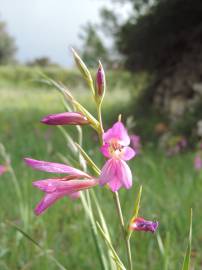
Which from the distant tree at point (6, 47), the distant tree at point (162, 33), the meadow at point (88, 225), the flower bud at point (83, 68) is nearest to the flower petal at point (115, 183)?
the flower bud at point (83, 68)

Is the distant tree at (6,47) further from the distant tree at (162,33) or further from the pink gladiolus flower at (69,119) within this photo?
the pink gladiolus flower at (69,119)

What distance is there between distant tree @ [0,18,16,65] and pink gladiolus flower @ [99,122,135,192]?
145 feet

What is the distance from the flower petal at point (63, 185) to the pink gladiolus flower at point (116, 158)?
7 cm

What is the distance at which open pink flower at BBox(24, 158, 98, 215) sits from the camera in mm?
890

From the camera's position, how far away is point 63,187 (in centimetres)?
92

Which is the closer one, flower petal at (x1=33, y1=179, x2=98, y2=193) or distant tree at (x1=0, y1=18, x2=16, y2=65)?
flower petal at (x1=33, y1=179, x2=98, y2=193)

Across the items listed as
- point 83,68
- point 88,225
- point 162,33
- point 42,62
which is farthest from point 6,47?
point 83,68

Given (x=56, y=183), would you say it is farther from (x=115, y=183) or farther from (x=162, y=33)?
(x=162, y=33)

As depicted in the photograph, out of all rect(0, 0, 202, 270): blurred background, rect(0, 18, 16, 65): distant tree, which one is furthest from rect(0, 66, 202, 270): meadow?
rect(0, 18, 16, 65): distant tree

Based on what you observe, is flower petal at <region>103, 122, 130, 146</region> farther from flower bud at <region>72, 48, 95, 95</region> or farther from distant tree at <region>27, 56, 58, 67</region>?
distant tree at <region>27, 56, 58, 67</region>

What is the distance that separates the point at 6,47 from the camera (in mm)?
44969

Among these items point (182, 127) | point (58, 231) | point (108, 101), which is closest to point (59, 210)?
point (58, 231)

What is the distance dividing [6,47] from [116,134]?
4546 centimetres

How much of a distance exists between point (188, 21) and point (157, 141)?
5.97 feet
